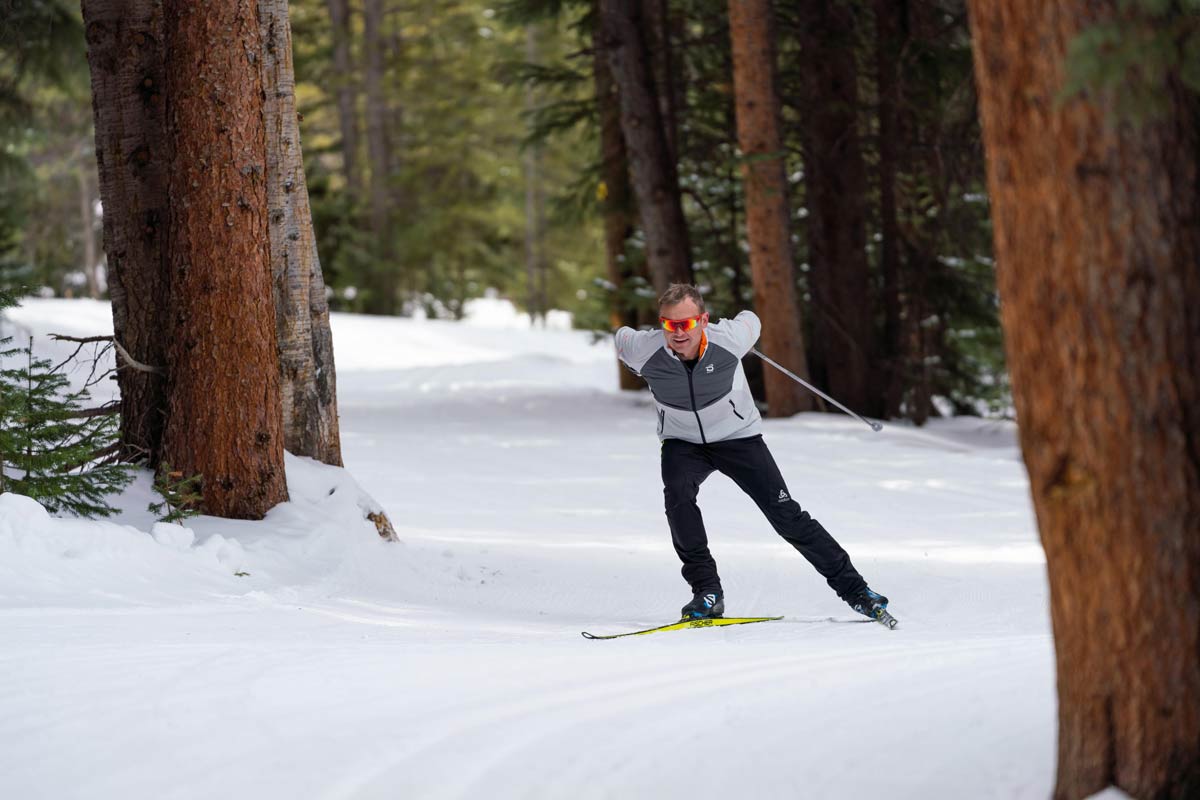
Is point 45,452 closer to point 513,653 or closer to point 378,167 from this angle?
point 513,653

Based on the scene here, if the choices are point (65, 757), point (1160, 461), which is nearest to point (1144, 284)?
point (1160, 461)

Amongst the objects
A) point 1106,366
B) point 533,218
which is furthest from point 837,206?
point 533,218

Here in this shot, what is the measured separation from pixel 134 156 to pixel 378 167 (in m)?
26.3

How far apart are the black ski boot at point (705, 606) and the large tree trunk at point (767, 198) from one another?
888cm

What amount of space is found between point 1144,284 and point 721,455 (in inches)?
144

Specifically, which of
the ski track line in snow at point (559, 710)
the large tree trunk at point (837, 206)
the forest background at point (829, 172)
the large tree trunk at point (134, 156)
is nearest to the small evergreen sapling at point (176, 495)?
the large tree trunk at point (134, 156)

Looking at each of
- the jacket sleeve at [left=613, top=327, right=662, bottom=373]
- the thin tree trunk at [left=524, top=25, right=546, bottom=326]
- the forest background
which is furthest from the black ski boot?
the thin tree trunk at [left=524, top=25, right=546, bottom=326]

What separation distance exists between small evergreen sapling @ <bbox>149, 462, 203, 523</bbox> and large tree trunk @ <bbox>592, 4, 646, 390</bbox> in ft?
35.8

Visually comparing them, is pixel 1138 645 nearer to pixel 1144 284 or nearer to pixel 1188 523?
pixel 1188 523

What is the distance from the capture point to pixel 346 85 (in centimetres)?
3319

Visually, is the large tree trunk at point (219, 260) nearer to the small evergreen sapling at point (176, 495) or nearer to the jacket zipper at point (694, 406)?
the small evergreen sapling at point (176, 495)

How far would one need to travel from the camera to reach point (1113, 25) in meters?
2.94

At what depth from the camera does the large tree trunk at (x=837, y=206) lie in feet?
53.5

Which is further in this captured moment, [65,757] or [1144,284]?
[65,757]
